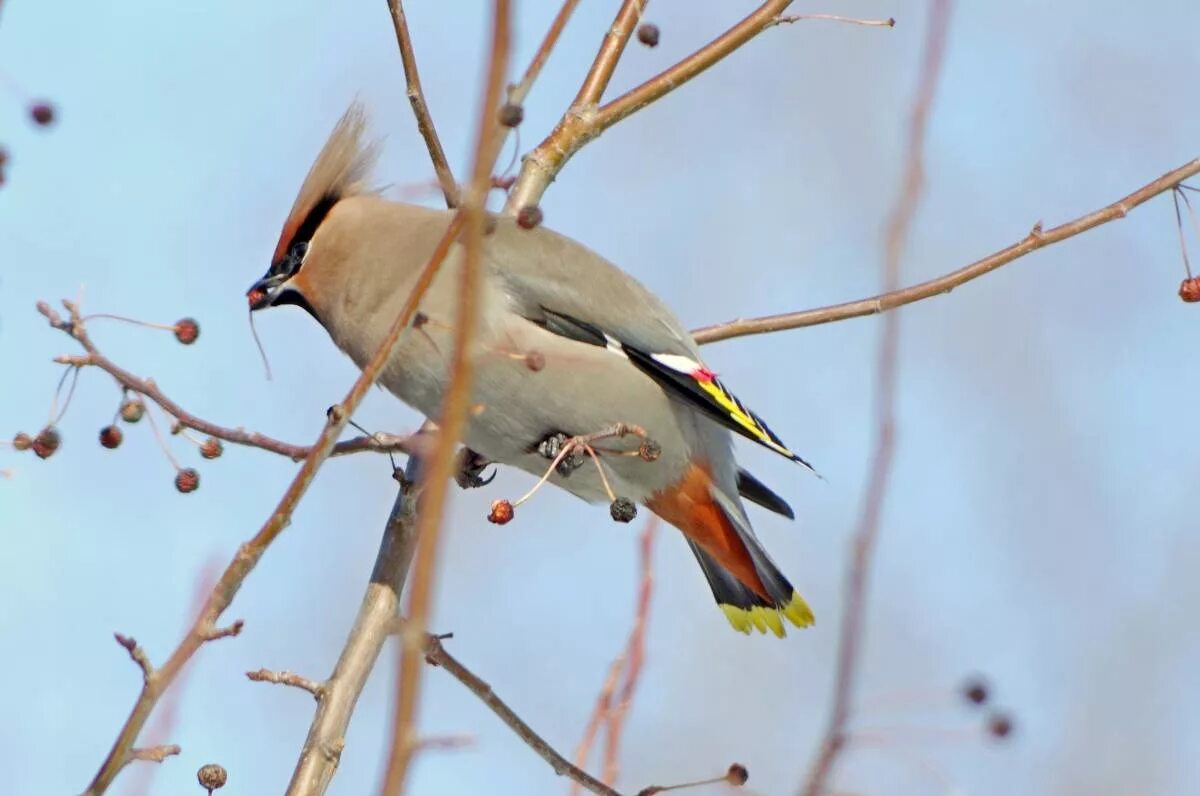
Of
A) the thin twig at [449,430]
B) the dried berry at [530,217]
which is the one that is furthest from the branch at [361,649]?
the thin twig at [449,430]

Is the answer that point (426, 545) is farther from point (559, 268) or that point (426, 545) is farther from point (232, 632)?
point (559, 268)

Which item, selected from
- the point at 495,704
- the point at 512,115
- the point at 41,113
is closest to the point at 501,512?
the point at 495,704

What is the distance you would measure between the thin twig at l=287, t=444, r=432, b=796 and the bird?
10.2 inches

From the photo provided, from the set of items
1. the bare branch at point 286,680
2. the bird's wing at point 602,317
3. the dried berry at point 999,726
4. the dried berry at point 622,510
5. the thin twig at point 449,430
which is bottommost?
the thin twig at point 449,430

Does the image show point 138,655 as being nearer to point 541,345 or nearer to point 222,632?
point 222,632

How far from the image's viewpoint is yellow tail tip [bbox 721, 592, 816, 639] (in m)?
3.59

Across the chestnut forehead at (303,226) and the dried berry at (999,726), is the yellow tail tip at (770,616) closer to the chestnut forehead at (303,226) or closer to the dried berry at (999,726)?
the chestnut forehead at (303,226)

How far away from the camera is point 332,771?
2303 mm

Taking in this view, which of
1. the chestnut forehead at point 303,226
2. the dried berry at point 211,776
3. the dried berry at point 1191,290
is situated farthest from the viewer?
the chestnut forehead at point 303,226

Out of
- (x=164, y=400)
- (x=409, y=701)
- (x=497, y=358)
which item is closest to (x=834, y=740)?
(x=409, y=701)

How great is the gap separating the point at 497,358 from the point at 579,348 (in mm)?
304

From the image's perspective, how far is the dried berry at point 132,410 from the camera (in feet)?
6.93

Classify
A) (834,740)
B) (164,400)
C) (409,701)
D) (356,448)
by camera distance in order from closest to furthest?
(409,701) → (834,740) → (164,400) → (356,448)

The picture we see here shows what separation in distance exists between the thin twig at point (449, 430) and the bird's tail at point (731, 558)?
8.10 feet
